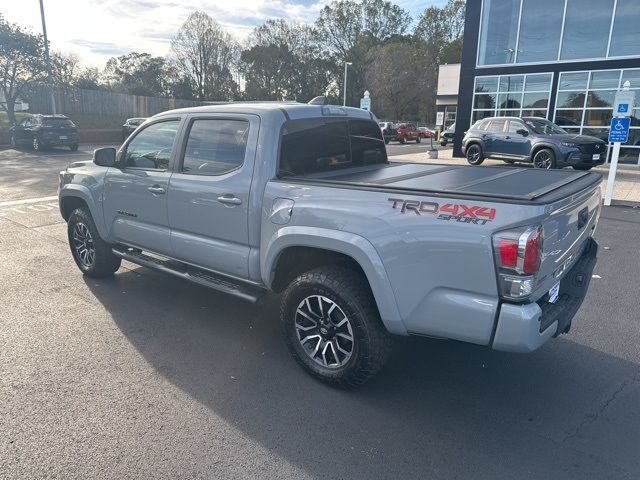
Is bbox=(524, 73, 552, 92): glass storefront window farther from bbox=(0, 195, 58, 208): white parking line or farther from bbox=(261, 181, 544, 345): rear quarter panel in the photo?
bbox=(261, 181, 544, 345): rear quarter panel

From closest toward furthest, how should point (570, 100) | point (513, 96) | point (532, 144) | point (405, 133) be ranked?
point (532, 144)
point (570, 100)
point (513, 96)
point (405, 133)

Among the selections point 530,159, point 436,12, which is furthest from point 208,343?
point 436,12

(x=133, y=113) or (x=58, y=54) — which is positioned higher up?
(x=58, y=54)

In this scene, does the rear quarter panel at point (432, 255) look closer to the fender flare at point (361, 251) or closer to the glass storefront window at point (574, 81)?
the fender flare at point (361, 251)

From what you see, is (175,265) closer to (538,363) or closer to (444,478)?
(444,478)

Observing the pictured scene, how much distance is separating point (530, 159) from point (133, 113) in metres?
30.7

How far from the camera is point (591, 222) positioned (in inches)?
140

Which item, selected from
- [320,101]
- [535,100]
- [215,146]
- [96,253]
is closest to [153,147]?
[215,146]

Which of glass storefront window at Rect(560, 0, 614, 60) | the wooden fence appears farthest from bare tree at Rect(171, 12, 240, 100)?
glass storefront window at Rect(560, 0, 614, 60)

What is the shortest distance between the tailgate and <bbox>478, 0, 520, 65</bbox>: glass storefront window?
19093 millimetres

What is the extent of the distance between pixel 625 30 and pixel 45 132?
23.8 metres

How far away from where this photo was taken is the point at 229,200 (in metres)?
3.63

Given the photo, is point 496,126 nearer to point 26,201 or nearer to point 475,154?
point 475,154

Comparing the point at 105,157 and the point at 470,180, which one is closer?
the point at 470,180
